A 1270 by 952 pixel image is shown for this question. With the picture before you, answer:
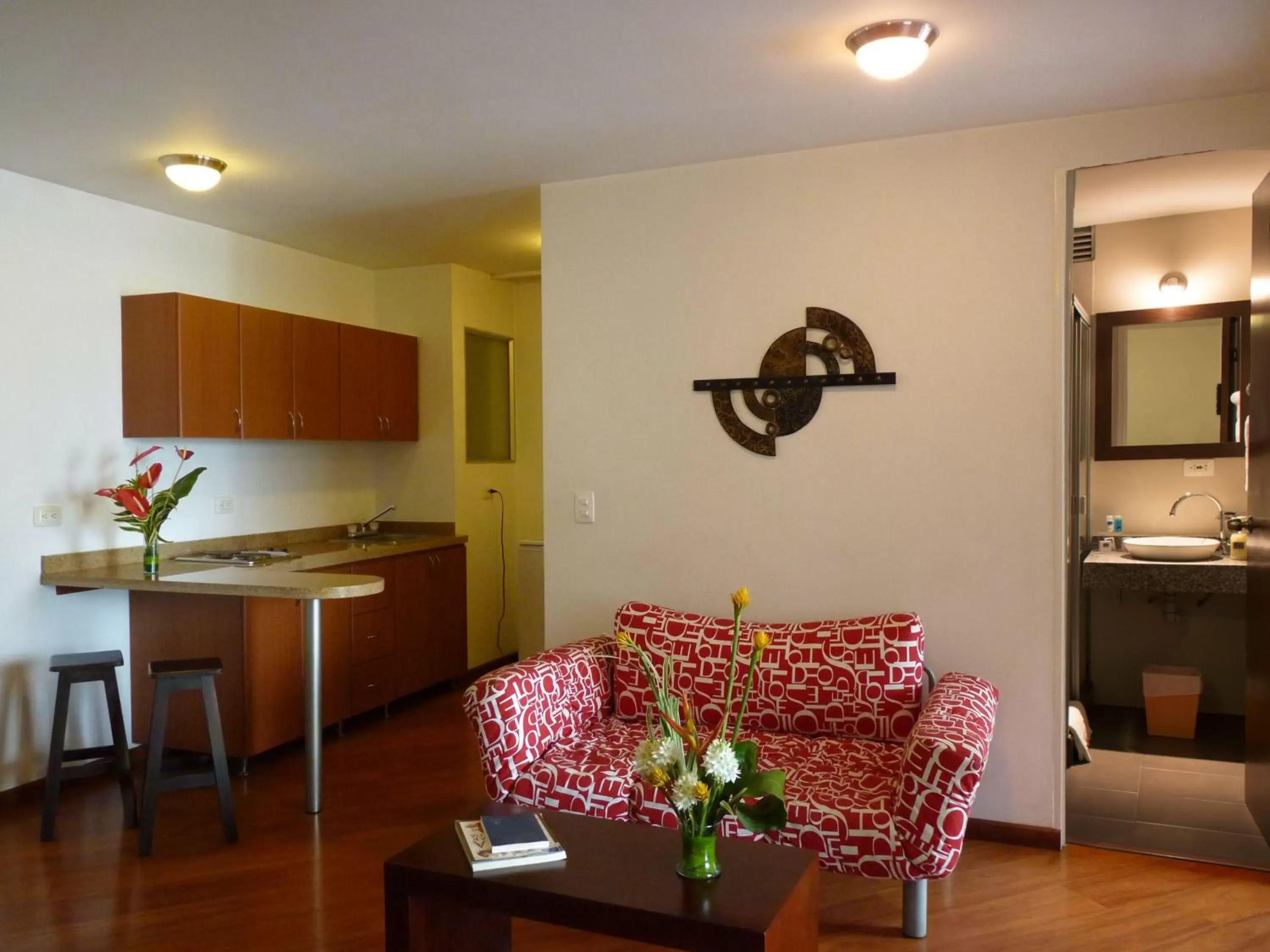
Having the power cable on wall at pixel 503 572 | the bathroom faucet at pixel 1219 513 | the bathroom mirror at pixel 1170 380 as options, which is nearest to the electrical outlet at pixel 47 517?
the power cable on wall at pixel 503 572

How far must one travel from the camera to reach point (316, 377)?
491 centimetres

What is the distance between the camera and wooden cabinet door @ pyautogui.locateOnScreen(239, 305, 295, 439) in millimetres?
4480

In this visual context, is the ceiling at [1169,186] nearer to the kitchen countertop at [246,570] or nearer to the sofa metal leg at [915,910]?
the sofa metal leg at [915,910]

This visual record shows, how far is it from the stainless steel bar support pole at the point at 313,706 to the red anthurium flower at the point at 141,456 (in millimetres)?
1128

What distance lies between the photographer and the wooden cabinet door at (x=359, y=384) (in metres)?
5.07

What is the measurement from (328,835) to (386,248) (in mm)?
3001

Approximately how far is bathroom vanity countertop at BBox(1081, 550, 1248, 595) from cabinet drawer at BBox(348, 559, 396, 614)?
3.36m

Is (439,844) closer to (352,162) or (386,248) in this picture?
(352,162)

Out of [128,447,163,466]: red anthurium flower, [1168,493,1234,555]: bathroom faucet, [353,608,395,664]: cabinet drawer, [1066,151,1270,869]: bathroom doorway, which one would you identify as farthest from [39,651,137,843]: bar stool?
[1168,493,1234,555]: bathroom faucet

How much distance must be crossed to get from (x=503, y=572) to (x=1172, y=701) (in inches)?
145

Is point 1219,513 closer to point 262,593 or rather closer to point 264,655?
point 262,593

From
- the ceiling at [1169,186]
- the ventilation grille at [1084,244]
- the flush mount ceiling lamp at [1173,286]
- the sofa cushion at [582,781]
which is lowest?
the sofa cushion at [582,781]

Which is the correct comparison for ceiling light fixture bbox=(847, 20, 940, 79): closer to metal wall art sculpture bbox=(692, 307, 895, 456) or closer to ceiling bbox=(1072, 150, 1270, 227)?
metal wall art sculpture bbox=(692, 307, 895, 456)

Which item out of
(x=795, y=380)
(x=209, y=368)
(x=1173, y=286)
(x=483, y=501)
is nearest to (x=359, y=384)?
(x=209, y=368)
